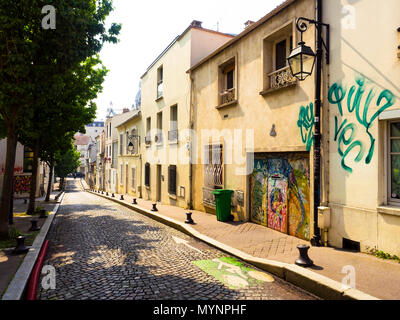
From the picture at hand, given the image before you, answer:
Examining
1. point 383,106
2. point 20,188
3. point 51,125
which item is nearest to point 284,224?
point 383,106

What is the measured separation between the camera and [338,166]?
5977 millimetres

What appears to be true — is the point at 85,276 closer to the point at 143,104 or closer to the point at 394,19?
the point at 394,19

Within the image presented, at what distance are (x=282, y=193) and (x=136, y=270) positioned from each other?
14.6ft

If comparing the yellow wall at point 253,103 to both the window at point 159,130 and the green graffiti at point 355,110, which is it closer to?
the green graffiti at point 355,110

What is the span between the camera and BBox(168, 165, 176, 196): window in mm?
14758

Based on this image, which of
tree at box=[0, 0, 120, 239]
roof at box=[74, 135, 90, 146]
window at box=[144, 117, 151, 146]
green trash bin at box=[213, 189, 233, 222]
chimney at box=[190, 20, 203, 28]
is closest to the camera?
tree at box=[0, 0, 120, 239]

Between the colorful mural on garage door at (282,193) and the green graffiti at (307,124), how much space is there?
41 centimetres

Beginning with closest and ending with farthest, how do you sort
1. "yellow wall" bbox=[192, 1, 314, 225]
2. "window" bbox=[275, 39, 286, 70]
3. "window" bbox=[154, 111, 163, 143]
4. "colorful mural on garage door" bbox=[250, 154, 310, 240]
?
"colorful mural on garage door" bbox=[250, 154, 310, 240], "yellow wall" bbox=[192, 1, 314, 225], "window" bbox=[275, 39, 286, 70], "window" bbox=[154, 111, 163, 143]

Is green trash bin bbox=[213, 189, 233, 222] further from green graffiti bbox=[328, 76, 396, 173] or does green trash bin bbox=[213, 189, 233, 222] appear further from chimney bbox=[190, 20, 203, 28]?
chimney bbox=[190, 20, 203, 28]

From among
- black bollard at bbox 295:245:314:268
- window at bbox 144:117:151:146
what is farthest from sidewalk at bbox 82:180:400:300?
window at bbox 144:117:151:146

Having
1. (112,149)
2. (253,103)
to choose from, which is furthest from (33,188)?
(112,149)

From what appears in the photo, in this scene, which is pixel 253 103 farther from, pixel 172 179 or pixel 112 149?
pixel 112 149

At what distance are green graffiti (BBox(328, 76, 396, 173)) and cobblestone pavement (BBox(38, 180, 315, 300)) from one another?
3.04 meters

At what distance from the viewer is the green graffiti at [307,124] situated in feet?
21.6
